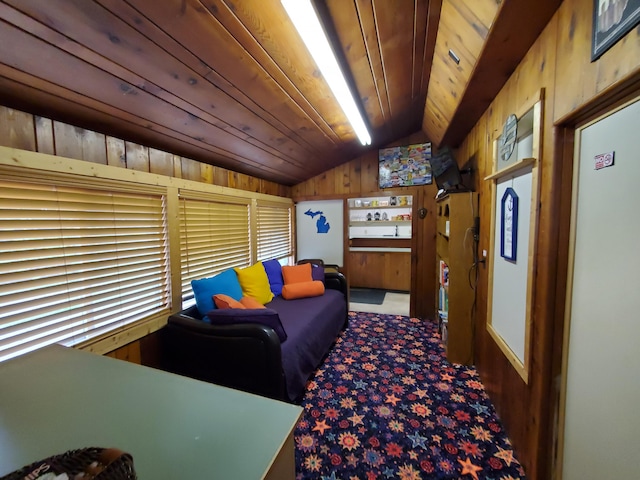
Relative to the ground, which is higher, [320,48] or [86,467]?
[320,48]

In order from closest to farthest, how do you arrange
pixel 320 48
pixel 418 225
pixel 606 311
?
1. pixel 606 311
2. pixel 320 48
3. pixel 418 225

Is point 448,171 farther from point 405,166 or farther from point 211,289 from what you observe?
point 211,289

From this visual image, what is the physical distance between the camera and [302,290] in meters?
3.12

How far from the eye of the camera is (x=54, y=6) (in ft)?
3.07

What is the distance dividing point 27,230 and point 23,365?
2.29 ft

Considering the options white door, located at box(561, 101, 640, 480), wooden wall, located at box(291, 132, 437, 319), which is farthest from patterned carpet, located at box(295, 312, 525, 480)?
wooden wall, located at box(291, 132, 437, 319)

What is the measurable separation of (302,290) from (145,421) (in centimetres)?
234

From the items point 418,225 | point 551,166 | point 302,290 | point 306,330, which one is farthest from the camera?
point 418,225

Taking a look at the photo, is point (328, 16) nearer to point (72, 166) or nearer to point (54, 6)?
point (54, 6)

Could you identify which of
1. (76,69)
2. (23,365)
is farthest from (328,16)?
(23,365)

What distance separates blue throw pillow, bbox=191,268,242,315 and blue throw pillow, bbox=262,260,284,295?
68cm

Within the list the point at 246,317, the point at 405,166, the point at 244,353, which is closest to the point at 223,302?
the point at 246,317

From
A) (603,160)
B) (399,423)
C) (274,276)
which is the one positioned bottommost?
(399,423)

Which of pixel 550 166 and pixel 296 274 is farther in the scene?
pixel 296 274
